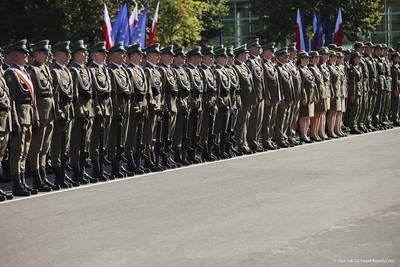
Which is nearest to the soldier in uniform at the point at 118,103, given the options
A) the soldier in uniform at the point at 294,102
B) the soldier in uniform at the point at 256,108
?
the soldier in uniform at the point at 256,108

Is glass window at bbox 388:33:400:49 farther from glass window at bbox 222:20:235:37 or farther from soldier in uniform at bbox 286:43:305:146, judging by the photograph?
soldier in uniform at bbox 286:43:305:146

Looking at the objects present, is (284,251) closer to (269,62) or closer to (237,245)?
(237,245)

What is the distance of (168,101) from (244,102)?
2.39m

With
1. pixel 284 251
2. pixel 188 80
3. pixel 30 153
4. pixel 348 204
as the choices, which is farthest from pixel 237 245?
pixel 188 80

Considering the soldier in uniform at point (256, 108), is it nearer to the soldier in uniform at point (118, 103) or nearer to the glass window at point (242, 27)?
the soldier in uniform at point (118, 103)

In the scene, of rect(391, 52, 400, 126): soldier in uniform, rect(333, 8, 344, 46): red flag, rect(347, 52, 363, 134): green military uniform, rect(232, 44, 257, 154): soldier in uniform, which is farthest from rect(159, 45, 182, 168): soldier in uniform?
rect(333, 8, 344, 46): red flag

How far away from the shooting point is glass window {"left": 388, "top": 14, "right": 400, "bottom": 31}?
46594 mm

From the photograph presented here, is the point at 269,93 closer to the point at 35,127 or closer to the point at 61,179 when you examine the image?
the point at 61,179

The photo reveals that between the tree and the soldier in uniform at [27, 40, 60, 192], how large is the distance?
78.7 feet

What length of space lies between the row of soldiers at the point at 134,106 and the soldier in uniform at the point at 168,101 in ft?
0.06

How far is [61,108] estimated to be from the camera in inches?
404

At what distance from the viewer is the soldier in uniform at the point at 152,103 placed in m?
11.9

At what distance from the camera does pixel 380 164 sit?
37.6 ft

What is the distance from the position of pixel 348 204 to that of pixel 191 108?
5345 mm
